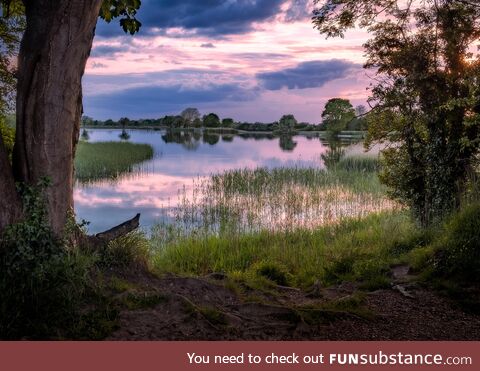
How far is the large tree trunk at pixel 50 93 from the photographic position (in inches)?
258

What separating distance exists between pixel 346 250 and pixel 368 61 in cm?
523

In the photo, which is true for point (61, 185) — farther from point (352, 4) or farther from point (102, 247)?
point (352, 4)

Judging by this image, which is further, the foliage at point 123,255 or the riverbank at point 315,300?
the foliage at point 123,255

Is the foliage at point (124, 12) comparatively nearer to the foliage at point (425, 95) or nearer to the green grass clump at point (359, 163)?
the foliage at point (425, 95)

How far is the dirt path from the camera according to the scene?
19.4 ft

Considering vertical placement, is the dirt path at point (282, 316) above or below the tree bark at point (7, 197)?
below

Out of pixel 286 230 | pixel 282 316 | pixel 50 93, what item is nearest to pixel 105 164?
pixel 286 230

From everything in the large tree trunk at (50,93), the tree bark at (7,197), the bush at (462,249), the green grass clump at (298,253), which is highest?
the large tree trunk at (50,93)

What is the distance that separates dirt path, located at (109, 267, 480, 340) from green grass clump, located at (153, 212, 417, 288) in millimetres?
1346

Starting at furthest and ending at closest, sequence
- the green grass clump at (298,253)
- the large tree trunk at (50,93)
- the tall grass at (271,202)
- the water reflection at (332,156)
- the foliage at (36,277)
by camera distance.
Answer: the water reflection at (332,156) < the tall grass at (271,202) < the green grass clump at (298,253) < the large tree trunk at (50,93) < the foliage at (36,277)

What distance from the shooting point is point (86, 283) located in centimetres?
610

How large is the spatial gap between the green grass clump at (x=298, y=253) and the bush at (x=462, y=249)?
41.2 inches

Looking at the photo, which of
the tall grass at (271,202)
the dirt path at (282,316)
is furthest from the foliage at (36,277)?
the tall grass at (271,202)

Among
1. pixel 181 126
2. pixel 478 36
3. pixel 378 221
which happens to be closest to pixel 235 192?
pixel 378 221
